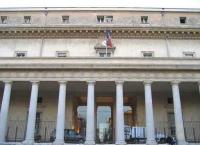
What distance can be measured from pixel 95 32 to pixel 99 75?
7725 millimetres

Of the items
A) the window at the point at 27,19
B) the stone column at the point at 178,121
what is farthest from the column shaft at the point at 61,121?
the window at the point at 27,19

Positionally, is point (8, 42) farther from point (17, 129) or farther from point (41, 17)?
point (17, 129)

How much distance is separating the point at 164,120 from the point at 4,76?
14865 millimetres

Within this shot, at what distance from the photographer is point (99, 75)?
23703mm

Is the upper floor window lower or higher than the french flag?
higher

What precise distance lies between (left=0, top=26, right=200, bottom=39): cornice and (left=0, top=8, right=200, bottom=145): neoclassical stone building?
0.33 ft

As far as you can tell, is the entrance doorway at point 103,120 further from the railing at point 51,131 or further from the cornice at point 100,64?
the cornice at point 100,64

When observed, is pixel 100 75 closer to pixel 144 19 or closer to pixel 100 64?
pixel 100 64

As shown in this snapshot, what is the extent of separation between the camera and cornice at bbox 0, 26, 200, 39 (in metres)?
29.8

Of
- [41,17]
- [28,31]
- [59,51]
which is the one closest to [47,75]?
[59,51]

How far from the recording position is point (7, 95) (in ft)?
76.7

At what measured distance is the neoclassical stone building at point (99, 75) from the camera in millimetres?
23312

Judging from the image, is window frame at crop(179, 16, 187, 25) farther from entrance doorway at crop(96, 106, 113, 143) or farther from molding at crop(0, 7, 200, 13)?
entrance doorway at crop(96, 106, 113, 143)

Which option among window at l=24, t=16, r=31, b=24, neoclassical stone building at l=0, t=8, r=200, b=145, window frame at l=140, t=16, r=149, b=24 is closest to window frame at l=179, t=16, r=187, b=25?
neoclassical stone building at l=0, t=8, r=200, b=145
